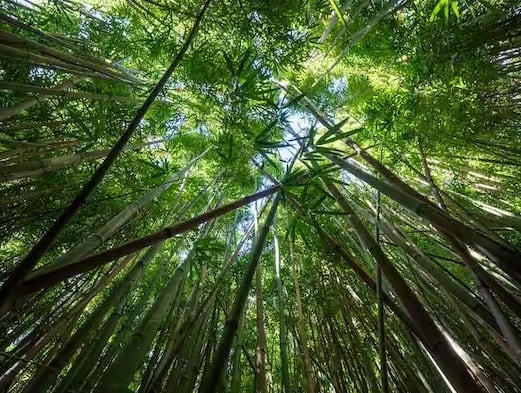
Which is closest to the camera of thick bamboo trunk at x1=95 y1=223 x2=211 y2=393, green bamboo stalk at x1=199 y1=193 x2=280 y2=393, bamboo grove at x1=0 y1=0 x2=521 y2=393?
green bamboo stalk at x1=199 y1=193 x2=280 y2=393

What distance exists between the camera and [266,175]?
7.39 ft

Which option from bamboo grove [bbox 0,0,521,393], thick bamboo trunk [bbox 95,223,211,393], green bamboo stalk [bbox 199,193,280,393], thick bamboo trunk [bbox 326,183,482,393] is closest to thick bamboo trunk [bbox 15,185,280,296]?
bamboo grove [bbox 0,0,521,393]

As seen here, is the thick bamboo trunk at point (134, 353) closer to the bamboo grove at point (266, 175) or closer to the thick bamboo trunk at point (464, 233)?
the bamboo grove at point (266, 175)

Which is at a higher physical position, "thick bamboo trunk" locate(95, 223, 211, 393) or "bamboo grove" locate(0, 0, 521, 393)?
"bamboo grove" locate(0, 0, 521, 393)

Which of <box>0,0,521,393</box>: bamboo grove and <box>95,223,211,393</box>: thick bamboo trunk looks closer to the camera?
<box>95,223,211,393</box>: thick bamboo trunk

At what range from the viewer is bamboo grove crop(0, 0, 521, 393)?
5.77ft

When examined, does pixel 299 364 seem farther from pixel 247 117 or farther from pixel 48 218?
pixel 48 218

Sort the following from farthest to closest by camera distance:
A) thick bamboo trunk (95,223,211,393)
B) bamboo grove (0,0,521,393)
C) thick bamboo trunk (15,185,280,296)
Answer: bamboo grove (0,0,521,393)
thick bamboo trunk (95,223,211,393)
thick bamboo trunk (15,185,280,296)

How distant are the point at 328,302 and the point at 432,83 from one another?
6.52 ft

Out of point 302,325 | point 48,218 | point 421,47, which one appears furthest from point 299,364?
point 421,47

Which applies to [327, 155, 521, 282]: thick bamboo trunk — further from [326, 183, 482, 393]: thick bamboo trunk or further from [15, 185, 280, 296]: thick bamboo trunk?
[15, 185, 280, 296]: thick bamboo trunk

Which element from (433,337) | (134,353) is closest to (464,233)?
(433,337)

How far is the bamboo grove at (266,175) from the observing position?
1760 mm

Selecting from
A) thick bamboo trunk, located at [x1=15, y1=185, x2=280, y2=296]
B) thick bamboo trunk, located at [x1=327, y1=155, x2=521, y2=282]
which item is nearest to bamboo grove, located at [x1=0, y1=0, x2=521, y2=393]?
thick bamboo trunk, located at [x1=327, y1=155, x2=521, y2=282]
